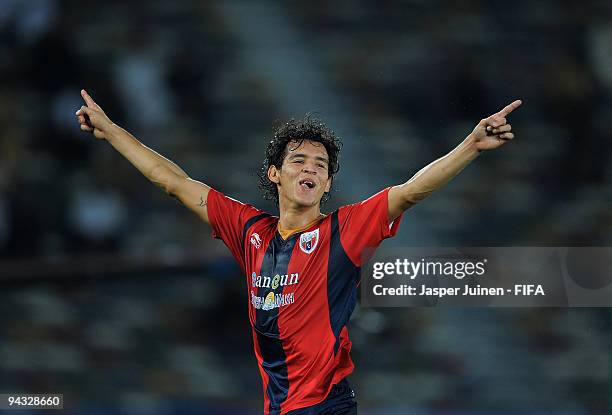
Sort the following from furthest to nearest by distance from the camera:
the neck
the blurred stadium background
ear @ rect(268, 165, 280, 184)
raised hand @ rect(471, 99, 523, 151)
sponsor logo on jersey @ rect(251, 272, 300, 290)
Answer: the blurred stadium background, ear @ rect(268, 165, 280, 184), the neck, sponsor logo on jersey @ rect(251, 272, 300, 290), raised hand @ rect(471, 99, 523, 151)

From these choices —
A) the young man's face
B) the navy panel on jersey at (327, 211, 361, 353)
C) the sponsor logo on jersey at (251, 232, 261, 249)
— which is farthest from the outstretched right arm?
the navy panel on jersey at (327, 211, 361, 353)

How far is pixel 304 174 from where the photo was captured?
3.66 m

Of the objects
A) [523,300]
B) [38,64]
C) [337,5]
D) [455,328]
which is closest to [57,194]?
[38,64]

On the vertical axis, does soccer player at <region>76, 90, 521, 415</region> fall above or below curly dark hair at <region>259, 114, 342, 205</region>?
below

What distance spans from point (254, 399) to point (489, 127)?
346cm

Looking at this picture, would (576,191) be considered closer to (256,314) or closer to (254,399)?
(254,399)

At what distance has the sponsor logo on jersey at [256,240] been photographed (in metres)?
3.76

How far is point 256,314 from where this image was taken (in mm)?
3646

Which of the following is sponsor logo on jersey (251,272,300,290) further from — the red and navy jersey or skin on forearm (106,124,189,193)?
skin on forearm (106,124,189,193)

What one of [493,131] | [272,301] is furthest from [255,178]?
[493,131]

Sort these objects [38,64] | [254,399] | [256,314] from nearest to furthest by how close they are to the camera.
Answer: [256,314], [254,399], [38,64]

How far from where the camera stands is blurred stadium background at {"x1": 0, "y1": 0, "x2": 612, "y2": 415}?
243 inches

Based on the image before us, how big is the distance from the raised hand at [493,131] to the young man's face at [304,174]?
2.35ft

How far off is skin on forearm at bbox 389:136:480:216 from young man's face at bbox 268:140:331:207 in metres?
0.34
